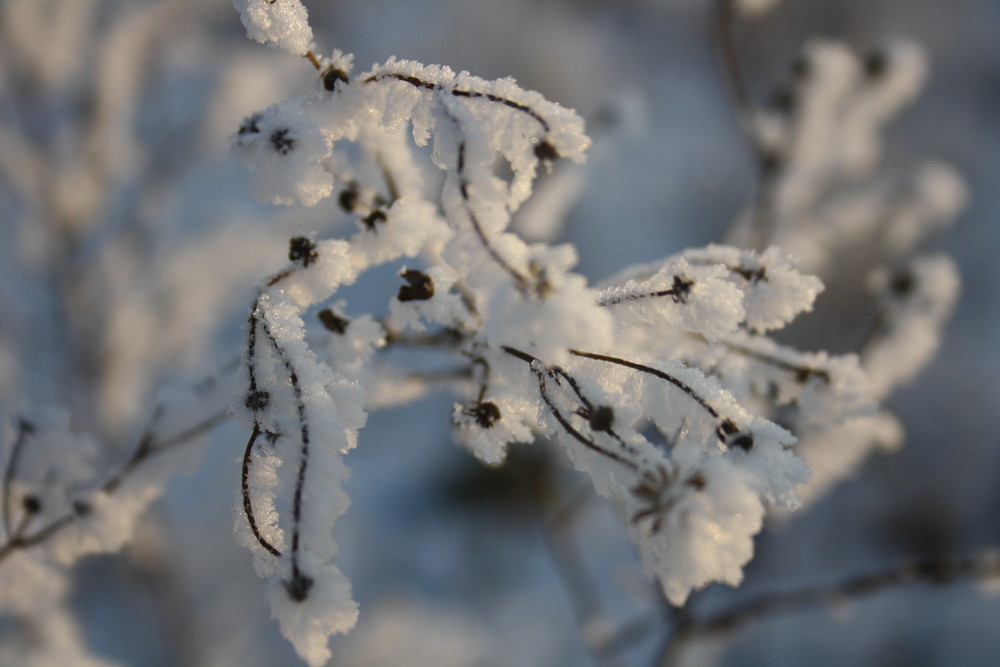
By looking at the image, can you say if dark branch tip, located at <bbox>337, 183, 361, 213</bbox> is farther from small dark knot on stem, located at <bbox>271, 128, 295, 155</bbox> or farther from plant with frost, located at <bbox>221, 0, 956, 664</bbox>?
small dark knot on stem, located at <bbox>271, 128, 295, 155</bbox>

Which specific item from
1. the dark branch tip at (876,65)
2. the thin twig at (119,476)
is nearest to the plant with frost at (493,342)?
the thin twig at (119,476)

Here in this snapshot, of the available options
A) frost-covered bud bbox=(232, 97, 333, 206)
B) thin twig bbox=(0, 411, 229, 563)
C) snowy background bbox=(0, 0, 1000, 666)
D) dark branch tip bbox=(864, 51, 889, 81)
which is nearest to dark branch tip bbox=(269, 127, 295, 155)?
frost-covered bud bbox=(232, 97, 333, 206)

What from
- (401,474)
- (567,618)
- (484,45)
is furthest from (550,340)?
(484,45)

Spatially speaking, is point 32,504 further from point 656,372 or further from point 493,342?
point 656,372

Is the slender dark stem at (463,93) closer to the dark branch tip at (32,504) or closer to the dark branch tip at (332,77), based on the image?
the dark branch tip at (332,77)

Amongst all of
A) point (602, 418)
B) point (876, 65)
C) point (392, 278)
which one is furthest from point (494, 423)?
point (392, 278)

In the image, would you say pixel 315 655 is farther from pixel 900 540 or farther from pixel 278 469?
pixel 900 540

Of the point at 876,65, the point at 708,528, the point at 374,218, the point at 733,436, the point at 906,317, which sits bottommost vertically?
the point at 708,528
